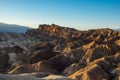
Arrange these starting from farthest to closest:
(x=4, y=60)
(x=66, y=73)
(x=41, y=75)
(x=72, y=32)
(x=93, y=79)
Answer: (x=72, y=32), (x=4, y=60), (x=66, y=73), (x=93, y=79), (x=41, y=75)

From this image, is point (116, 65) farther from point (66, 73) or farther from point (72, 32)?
point (72, 32)

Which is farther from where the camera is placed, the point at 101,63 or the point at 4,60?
the point at 4,60

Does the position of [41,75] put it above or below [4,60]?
above

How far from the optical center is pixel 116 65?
53250mm

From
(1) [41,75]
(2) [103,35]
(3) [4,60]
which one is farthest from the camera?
(2) [103,35]

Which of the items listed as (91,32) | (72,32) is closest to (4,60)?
(91,32)

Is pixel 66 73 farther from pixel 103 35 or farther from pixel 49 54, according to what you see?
pixel 103 35

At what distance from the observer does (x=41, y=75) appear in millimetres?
30938

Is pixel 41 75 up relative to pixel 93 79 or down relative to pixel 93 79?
up

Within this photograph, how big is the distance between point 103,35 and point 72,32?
3365 centimetres

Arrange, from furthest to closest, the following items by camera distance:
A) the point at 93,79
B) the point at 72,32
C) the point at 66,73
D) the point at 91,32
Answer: the point at 72,32, the point at 91,32, the point at 66,73, the point at 93,79

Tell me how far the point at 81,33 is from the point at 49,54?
7520cm

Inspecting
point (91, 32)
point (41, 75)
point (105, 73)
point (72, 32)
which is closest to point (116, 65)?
point (105, 73)

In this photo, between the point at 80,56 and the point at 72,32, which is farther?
the point at 72,32
